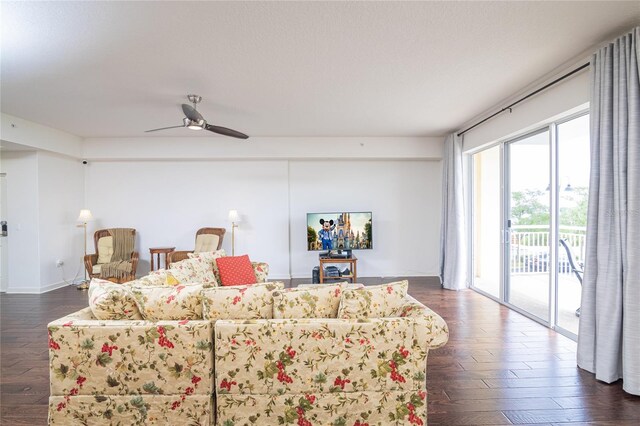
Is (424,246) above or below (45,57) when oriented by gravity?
below

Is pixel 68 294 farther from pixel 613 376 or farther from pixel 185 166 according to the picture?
pixel 613 376

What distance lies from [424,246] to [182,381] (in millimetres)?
5462

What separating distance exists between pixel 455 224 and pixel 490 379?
3.24 metres

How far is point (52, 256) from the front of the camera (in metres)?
5.55

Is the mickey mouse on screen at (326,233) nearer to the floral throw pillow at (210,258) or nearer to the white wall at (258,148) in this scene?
the white wall at (258,148)

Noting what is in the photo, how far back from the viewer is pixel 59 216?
567 centimetres

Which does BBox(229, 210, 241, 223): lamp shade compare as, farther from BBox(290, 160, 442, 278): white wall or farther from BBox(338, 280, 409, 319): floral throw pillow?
BBox(338, 280, 409, 319): floral throw pillow

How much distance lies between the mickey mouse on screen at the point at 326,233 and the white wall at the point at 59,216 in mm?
4808

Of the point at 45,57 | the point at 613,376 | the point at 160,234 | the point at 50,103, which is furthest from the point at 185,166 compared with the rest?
the point at 613,376

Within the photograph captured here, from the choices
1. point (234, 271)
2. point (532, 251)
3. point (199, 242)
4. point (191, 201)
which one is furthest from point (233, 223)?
point (532, 251)

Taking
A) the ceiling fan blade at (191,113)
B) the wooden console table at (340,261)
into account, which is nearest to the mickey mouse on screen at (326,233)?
the wooden console table at (340,261)

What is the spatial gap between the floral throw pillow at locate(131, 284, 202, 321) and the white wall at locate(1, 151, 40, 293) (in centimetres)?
490

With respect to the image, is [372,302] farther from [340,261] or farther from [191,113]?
[340,261]

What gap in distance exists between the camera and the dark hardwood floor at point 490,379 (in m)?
2.12
